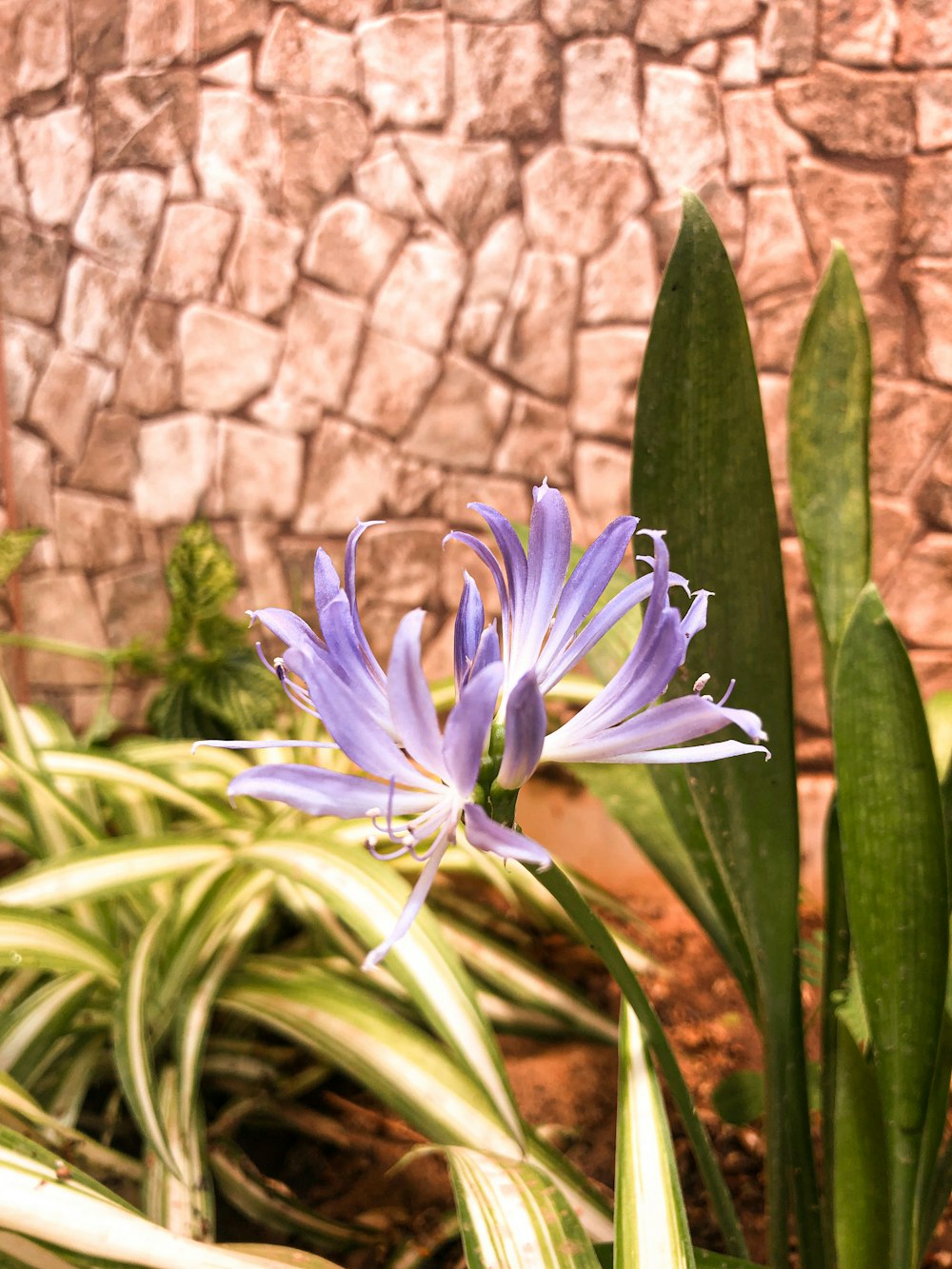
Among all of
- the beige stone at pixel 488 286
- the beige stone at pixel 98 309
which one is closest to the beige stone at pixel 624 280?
the beige stone at pixel 488 286

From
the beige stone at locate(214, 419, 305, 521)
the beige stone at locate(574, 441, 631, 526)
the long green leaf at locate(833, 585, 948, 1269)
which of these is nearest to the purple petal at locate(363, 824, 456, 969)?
the long green leaf at locate(833, 585, 948, 1269)

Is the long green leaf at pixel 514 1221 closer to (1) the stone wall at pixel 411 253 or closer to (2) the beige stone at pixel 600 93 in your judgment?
(1) the stone wall at pixel 411 253

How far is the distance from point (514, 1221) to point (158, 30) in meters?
1.48

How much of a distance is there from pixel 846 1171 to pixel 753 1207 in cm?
35

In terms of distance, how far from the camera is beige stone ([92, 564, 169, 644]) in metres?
1.51

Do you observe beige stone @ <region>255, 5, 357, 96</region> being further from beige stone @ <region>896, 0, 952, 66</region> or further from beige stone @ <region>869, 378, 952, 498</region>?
beige stone @ <region>869, 378, 952, 498</region>

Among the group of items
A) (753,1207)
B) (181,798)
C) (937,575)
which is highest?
(937,575)

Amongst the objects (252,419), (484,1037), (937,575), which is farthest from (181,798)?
(937,575)

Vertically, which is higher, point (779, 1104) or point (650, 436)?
point (650, 436)

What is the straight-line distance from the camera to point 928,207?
1.22 m

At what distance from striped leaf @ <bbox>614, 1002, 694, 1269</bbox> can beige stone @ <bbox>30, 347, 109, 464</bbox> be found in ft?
4.09

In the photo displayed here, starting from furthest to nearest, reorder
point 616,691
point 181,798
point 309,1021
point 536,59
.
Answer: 1. point 536,59
2. point 181,798
3. point 309,1021
4. point 616,691

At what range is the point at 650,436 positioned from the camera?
0.59 meters

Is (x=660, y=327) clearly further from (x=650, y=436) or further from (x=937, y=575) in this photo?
(x=937, y=575)
